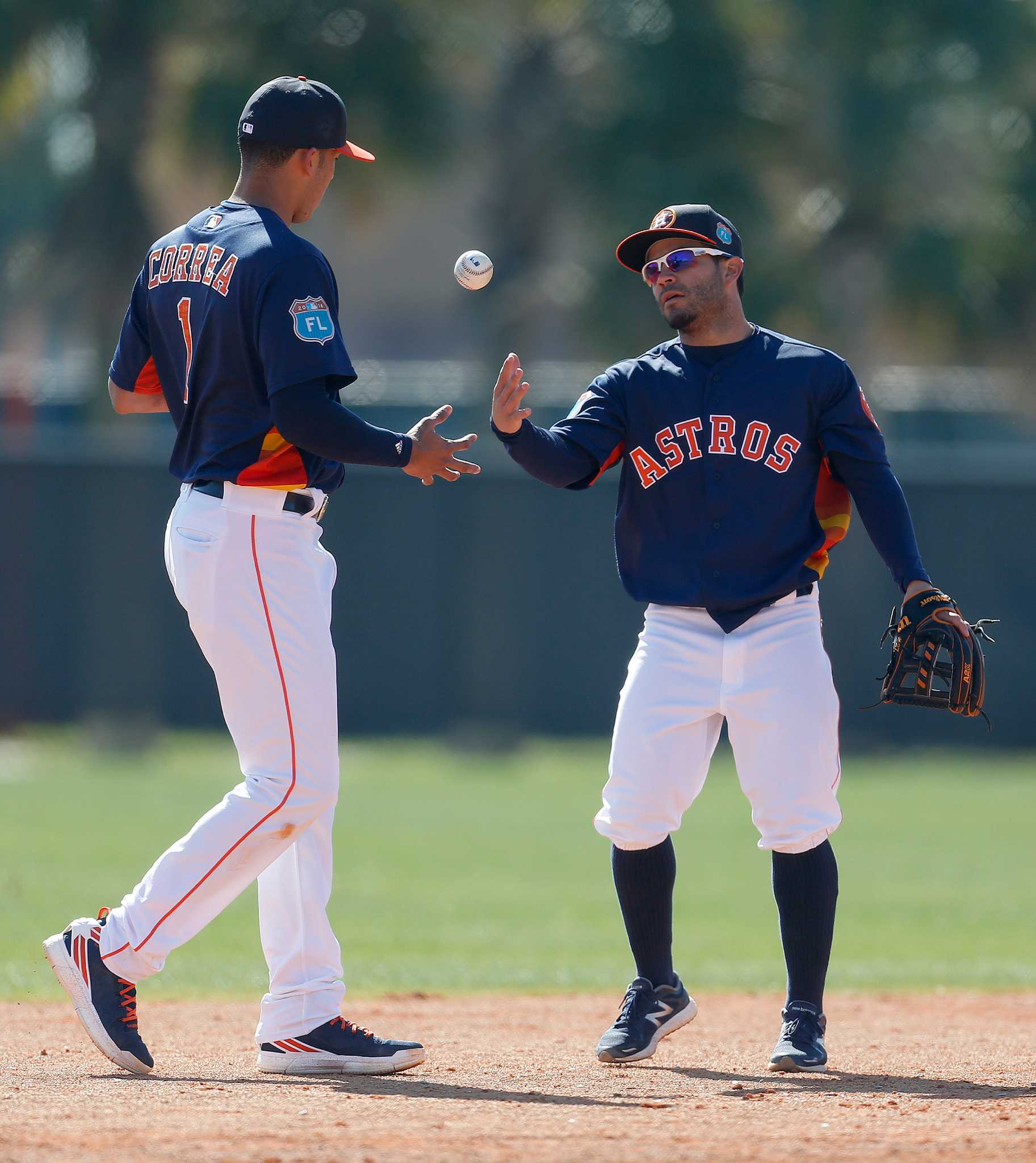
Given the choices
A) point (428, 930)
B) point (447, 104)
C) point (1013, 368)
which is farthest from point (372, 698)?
point (428, 930)

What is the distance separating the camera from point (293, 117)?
4254 mm

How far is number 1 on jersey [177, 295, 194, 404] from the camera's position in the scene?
166 inches

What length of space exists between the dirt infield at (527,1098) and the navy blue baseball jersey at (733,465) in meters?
1.18

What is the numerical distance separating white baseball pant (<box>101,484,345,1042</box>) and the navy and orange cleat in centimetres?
3

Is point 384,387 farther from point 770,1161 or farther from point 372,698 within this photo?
point 770,1161

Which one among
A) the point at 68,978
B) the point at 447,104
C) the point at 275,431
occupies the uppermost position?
the point at 447,104

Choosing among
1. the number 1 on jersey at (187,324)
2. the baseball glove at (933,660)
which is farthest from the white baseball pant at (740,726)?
the number 1 on jersey at (187,324)

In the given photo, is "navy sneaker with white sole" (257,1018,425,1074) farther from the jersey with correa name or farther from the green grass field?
the green grass field

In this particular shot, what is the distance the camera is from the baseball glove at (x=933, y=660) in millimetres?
4445

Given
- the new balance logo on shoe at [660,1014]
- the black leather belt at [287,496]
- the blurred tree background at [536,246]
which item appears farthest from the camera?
the blurred tree background at [536,246]

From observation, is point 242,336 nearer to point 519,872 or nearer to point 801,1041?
point 801,1041

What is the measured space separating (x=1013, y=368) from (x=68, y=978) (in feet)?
50.9

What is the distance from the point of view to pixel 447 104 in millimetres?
16953

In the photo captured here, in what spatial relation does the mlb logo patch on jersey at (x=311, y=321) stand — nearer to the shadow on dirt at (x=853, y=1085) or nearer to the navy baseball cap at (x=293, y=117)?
the navy baseball cap at (x=293, y=117)
